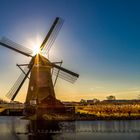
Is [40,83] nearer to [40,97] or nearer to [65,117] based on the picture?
[40,97]

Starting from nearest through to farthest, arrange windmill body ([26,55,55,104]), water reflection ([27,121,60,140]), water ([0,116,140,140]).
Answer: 1. water ([0,116,140,140])
2. water reflection ([27,121,60,140])
3. windmill body ([26,55,55,104])

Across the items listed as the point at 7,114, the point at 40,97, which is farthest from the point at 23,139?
the point at 7,114

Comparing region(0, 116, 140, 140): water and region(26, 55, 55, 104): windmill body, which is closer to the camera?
region(0, 116, 140, 140): water

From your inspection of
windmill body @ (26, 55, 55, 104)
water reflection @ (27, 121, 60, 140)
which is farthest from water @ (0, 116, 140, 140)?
windmill body @ (26, 55, 55, 104)

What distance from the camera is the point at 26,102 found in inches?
3492

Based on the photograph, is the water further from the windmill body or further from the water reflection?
the windmill body

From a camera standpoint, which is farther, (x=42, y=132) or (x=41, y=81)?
(x=41, y=81)

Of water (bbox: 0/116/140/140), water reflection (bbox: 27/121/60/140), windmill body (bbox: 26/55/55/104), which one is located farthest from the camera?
windmill body (bbox: 26/55/55/104)

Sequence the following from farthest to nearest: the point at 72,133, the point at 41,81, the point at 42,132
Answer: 1. the point at 41,81
2. the point at 42,132
3. the point at 72,133

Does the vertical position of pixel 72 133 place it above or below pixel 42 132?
below

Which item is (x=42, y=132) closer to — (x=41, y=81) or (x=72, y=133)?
(x=72, y=133)

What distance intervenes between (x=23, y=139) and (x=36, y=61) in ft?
135

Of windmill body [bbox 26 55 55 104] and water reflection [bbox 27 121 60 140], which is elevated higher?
windmill body [bbox 26 55 55 104]

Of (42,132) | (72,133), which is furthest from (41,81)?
(72,133)
